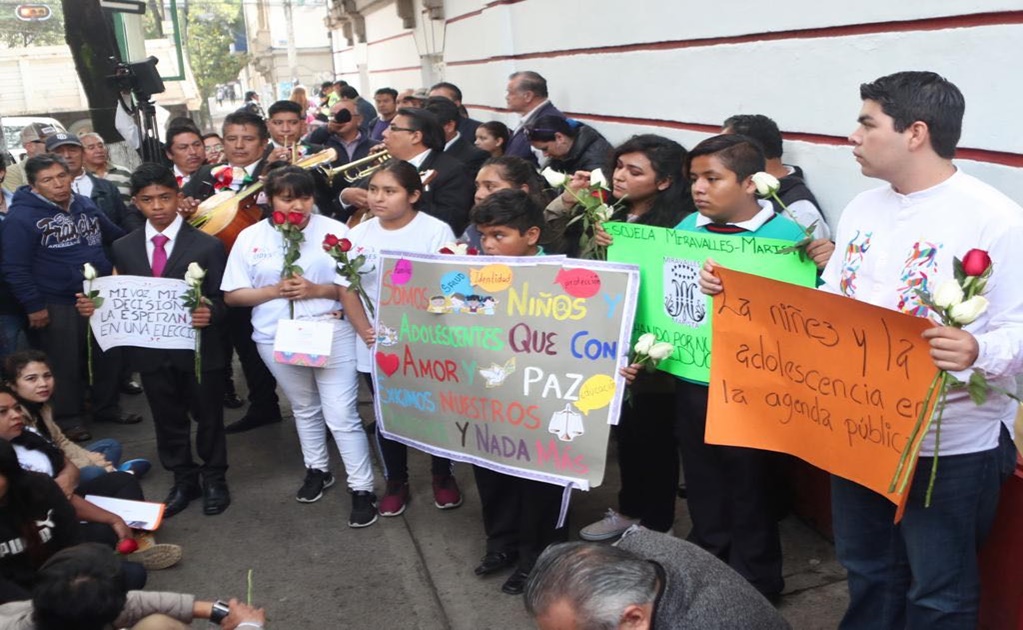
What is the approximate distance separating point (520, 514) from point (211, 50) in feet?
168

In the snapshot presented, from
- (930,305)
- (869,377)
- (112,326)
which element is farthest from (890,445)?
(112,326)

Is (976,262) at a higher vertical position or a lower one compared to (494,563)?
higher

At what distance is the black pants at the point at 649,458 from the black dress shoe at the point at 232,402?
3677 mm

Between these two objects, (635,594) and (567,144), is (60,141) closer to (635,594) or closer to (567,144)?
(567,144)

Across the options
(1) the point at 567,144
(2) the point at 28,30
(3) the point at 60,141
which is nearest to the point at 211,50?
(2) the point at 28,30

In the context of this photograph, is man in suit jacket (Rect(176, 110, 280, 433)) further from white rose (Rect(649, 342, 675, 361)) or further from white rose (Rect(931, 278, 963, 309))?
white rose (Rect(931, 278, 963, 309))

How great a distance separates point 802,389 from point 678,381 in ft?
2.75

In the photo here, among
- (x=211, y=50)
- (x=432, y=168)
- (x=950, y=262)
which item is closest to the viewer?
(x=950, y=262)

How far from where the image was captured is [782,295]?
3.12 m

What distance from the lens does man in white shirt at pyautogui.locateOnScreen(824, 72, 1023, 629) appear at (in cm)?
255

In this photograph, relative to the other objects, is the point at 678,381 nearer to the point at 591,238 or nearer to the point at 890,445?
the point at 591,238

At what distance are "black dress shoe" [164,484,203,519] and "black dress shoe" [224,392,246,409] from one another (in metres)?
1.65

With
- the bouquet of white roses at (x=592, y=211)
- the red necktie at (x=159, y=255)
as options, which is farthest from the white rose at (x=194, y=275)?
the bouquet of white roses at (x=592, y=211)

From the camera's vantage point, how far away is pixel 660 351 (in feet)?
12.1
